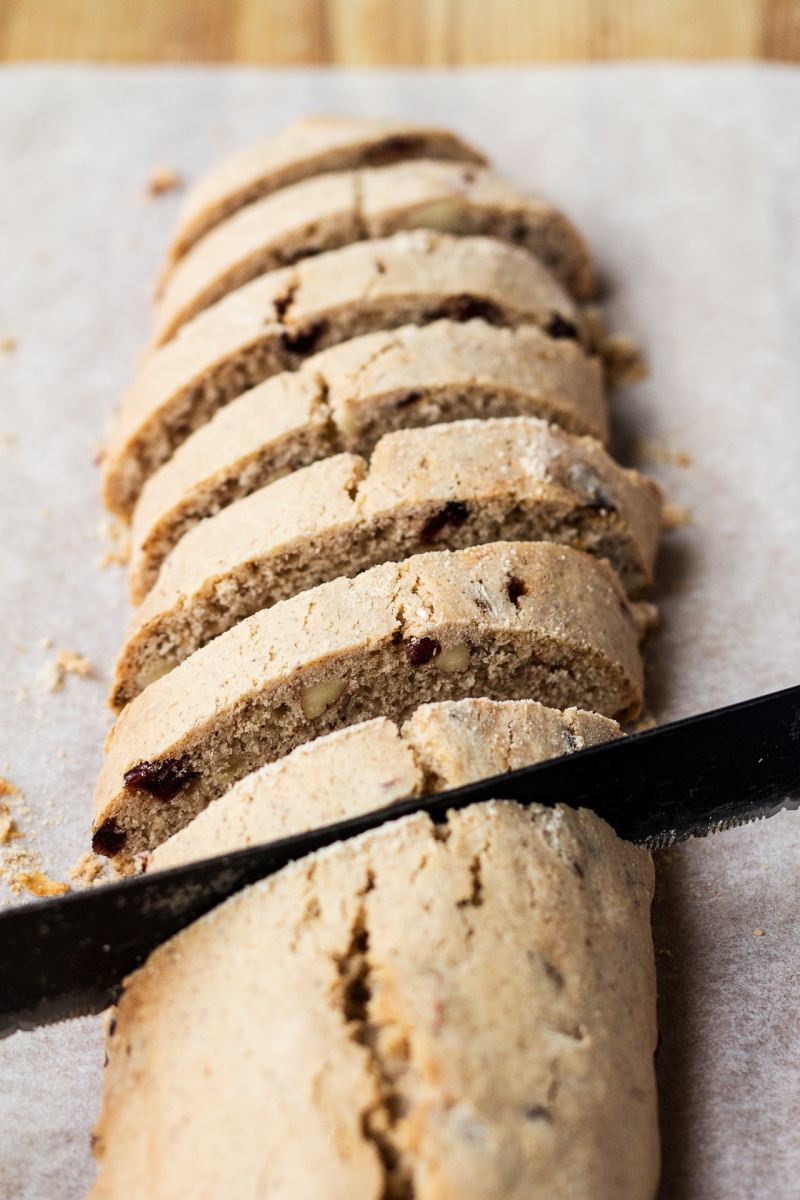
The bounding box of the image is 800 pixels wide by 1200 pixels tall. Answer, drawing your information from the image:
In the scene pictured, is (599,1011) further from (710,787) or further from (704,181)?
(704,181)

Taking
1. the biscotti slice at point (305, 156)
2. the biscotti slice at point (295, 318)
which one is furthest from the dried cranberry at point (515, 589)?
the biscotti slice at point (305, 156)

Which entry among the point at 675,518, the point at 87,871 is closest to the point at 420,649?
the point at 87,871

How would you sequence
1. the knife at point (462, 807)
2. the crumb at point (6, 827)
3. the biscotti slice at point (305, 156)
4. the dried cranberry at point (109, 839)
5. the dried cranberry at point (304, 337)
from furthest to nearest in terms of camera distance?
the biscotti slice at point (305, 156), the dried cranberry at point (304, 337), the crumb at point (6, 827), the dried cranberry at point (109, 839), the knife at point (462, 807)

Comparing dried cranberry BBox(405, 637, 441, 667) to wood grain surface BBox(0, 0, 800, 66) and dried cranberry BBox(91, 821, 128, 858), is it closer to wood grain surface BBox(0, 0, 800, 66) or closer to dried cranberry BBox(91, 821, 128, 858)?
dried cranberry BBox(91, 821, 128, 858)

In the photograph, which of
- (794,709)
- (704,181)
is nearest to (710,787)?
(794,709)

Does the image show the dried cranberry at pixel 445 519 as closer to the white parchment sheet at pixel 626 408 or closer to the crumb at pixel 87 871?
the white parchment sheet at pixel 626 408

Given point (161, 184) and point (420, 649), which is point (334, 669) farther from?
point (161, 184)
